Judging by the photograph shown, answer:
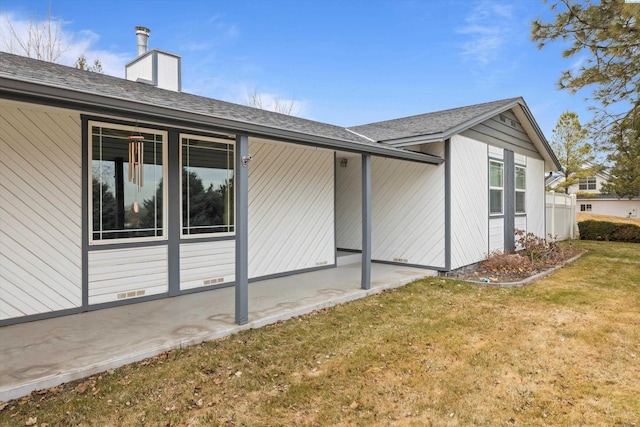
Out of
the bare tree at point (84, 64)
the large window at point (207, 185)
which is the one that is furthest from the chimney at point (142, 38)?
the bare tree at point (84, 64)

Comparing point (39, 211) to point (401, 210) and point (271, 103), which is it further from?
point (271, 103)

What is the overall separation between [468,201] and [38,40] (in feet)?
45.0

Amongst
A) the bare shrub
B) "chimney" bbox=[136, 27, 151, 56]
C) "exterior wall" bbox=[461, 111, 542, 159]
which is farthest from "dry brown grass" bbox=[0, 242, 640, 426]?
"chimney" bbox=[136, 27, 151, 56]

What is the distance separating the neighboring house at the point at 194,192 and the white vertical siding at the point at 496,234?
Answer: 47 millimetres

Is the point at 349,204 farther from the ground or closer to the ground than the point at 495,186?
closer to the ground

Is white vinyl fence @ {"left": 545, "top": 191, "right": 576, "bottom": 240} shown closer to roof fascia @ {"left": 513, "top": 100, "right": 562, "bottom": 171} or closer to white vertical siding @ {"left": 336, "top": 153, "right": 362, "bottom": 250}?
roof fascia @ {"left": 513, "top": 100, "right": 562, "bottom": 171}

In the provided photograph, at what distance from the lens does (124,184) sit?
5.03m

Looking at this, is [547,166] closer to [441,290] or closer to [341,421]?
[441,290]

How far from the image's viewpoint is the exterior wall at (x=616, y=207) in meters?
28.2

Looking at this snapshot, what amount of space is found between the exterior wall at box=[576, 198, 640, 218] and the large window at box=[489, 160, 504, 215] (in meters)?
25.9

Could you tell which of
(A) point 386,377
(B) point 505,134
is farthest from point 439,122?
(A) point 386,377

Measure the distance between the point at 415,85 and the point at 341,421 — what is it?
18088mm

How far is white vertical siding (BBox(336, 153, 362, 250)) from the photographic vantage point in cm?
894

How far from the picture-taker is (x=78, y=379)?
3.13 meters
